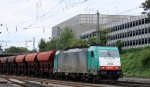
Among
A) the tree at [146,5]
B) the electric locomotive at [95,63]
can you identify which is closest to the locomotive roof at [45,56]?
the electric locomotive at [95,63]

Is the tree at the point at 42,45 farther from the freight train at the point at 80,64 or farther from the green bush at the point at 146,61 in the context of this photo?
the freight train at the point at 80,64

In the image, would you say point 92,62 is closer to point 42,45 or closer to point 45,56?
point 45,56

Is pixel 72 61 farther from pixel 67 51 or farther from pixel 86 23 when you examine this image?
pixel 86 23

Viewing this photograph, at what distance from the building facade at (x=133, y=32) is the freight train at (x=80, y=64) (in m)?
54.9

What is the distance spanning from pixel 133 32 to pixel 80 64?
258ft

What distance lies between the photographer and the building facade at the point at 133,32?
105 meters

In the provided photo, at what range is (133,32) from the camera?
114m

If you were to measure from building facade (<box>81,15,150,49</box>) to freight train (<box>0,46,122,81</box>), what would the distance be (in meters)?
54.9

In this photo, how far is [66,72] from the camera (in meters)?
41.5

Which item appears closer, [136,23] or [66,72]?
[66,72]

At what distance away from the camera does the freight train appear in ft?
113

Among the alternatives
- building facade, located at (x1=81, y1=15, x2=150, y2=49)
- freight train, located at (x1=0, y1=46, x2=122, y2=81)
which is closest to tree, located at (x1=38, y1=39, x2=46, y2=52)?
building facade, located at (x1=81, y1=15, x2=150, y2=49)

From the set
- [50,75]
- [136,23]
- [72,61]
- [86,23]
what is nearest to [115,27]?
[136,23]

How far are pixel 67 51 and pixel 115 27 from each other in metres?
86.1
